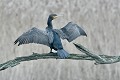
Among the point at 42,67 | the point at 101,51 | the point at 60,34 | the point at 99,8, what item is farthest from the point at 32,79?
the point at 60,34

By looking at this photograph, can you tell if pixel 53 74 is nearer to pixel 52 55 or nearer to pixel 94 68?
pixel 94 68

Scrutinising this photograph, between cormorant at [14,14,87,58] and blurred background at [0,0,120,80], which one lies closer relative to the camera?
cormorant at [14,14,87,58]

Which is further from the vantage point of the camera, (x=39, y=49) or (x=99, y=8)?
(x=99, y=8)

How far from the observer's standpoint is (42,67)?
211cm

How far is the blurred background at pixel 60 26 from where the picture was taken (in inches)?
82.0

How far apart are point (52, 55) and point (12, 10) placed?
5.03 feet

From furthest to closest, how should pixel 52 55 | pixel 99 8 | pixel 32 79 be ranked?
pixel 99 8
pixel 32 79
pixel 52 55

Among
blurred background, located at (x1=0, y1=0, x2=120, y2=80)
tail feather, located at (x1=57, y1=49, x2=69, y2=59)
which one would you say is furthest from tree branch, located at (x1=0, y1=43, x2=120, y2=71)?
blurred background, located at (x1=0, y1=0, x2=120, y2=80)

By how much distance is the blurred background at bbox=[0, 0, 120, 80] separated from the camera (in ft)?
6.84

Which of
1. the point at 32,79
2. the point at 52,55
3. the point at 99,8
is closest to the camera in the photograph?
the point at 52,55

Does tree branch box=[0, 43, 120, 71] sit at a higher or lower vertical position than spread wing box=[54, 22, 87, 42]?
lower

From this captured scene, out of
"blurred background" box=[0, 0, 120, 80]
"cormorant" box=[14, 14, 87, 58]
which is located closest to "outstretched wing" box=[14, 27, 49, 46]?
"cormorant" box=[14, 14, 87, 58]

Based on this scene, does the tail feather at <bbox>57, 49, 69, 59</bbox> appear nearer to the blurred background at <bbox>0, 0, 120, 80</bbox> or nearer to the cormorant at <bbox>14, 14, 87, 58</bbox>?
the cormorant at <bbox>14, 14, 87, 58</bbox>

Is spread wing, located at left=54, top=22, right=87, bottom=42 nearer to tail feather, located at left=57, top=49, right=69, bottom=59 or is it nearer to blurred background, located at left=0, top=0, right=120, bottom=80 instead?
tail feather, located at left=57, top=49, right=69, bottom=59
